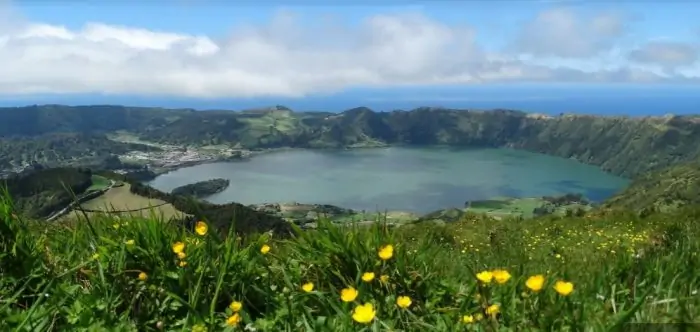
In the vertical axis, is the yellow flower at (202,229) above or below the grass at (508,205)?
above

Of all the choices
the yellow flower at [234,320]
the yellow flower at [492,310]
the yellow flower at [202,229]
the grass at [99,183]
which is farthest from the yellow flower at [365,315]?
the grass at [99,183]

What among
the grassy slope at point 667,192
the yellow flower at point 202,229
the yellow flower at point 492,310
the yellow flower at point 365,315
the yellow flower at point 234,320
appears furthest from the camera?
the grassy slope at point 667,192

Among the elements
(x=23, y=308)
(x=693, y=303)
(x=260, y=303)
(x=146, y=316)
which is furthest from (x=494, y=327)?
(x=23, y=308)

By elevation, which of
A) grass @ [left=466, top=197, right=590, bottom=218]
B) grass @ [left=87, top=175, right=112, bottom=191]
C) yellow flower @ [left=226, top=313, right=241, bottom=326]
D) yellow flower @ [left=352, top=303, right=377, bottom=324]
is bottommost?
grass @ [left=466, top=197, right=590, bottom=218]

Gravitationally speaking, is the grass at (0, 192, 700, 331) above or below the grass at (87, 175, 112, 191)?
above

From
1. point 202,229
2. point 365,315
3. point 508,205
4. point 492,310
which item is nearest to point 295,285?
point 202,229

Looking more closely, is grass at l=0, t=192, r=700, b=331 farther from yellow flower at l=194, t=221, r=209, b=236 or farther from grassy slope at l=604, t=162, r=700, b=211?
grassy slope at l=604, t=162, r=700, b=211

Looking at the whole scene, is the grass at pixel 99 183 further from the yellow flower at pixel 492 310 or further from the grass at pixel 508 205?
the yellow flower at pixel 492 310

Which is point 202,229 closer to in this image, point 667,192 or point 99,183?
point 667,192

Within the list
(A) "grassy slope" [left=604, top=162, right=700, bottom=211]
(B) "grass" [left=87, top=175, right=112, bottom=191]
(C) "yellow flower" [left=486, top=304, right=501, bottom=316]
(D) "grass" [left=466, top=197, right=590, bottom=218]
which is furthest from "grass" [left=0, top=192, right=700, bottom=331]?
(D) "grass" [left=466, top=197, right=590, bottom=218]
